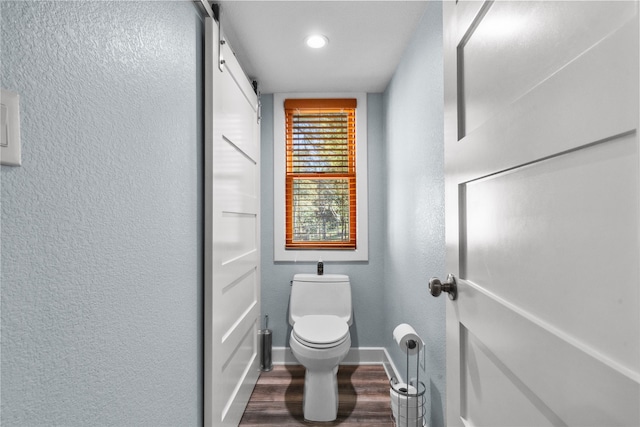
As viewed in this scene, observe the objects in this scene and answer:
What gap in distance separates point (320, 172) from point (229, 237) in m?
1.16

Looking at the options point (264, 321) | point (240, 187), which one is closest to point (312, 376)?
point (264, 321)

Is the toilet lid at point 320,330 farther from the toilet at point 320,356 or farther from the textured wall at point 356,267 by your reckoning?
the textured wall at point 356,267

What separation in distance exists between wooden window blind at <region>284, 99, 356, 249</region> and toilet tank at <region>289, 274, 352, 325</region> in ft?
1.08

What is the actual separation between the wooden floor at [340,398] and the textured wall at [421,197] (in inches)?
10.3

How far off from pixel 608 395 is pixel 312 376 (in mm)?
1764

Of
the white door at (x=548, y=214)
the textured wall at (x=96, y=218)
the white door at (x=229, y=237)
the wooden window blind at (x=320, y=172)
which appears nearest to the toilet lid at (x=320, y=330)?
the white door at (x=229, y=237)

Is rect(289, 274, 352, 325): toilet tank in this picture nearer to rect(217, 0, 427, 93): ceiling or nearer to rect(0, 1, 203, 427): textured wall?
rect(0, 1, 203, 427): textured wall

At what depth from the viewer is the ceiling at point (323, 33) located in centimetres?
161

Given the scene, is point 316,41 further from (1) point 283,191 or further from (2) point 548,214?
(2) point 548,214

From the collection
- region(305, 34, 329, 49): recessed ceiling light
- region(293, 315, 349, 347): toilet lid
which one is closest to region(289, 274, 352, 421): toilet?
region(293, 315, 349, 347): toilet lid

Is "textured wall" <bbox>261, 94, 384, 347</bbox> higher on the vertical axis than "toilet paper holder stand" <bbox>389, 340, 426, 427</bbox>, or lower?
higher

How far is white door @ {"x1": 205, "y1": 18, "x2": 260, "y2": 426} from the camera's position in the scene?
147 centimetres

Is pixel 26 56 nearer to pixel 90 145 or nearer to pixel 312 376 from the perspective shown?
pixel 90 145

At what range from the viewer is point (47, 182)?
67 cm
